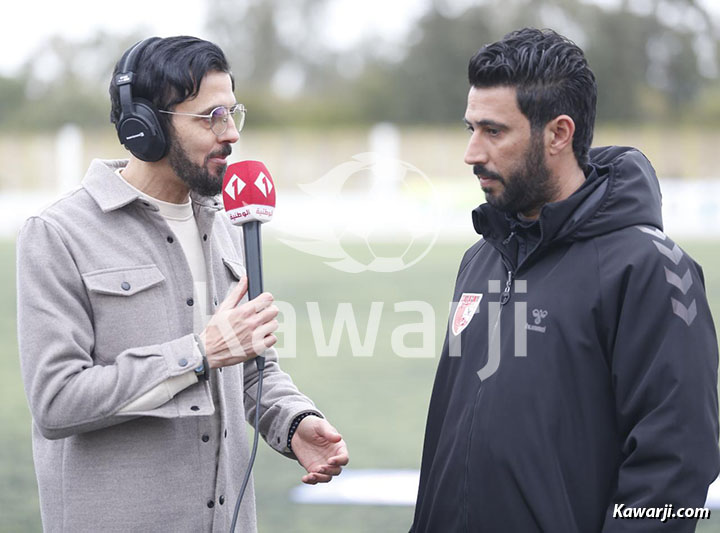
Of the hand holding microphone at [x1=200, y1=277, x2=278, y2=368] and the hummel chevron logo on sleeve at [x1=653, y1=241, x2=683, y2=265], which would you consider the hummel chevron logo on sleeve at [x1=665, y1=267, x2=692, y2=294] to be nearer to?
the hummel chevron logo on sleeve at [x1=653, y1=241, x2=683, y2=265]

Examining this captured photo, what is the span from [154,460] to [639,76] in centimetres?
3661

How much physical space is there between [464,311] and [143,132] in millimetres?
954

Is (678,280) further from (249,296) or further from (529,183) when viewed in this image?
(249,296)

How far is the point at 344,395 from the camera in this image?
7754mm

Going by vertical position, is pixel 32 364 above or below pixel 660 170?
above

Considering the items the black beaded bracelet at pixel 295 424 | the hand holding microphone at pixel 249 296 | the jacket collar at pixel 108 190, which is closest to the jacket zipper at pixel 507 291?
the hand holding microphone at pixel 249 296

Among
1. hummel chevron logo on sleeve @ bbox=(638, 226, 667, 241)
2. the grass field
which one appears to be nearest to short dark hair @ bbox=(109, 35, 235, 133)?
hummel chevron logo on sleeve @ bbox=(638, 226, 667, 241)

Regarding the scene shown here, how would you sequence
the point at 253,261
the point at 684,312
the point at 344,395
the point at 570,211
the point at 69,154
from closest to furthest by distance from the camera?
1. the point at 684,312
2. the point at 570,211
3. the point at 253,261
4. the point at 344,395
5. the point at 69,154

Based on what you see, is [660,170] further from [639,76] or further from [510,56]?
[510,56]

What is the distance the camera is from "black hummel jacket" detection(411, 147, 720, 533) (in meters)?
1.94

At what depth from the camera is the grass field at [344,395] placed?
15.5ft

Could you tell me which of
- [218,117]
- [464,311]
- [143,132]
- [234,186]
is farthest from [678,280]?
[143,132]

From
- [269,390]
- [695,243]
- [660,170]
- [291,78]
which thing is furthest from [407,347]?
[291,78]

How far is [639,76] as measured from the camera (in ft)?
119
